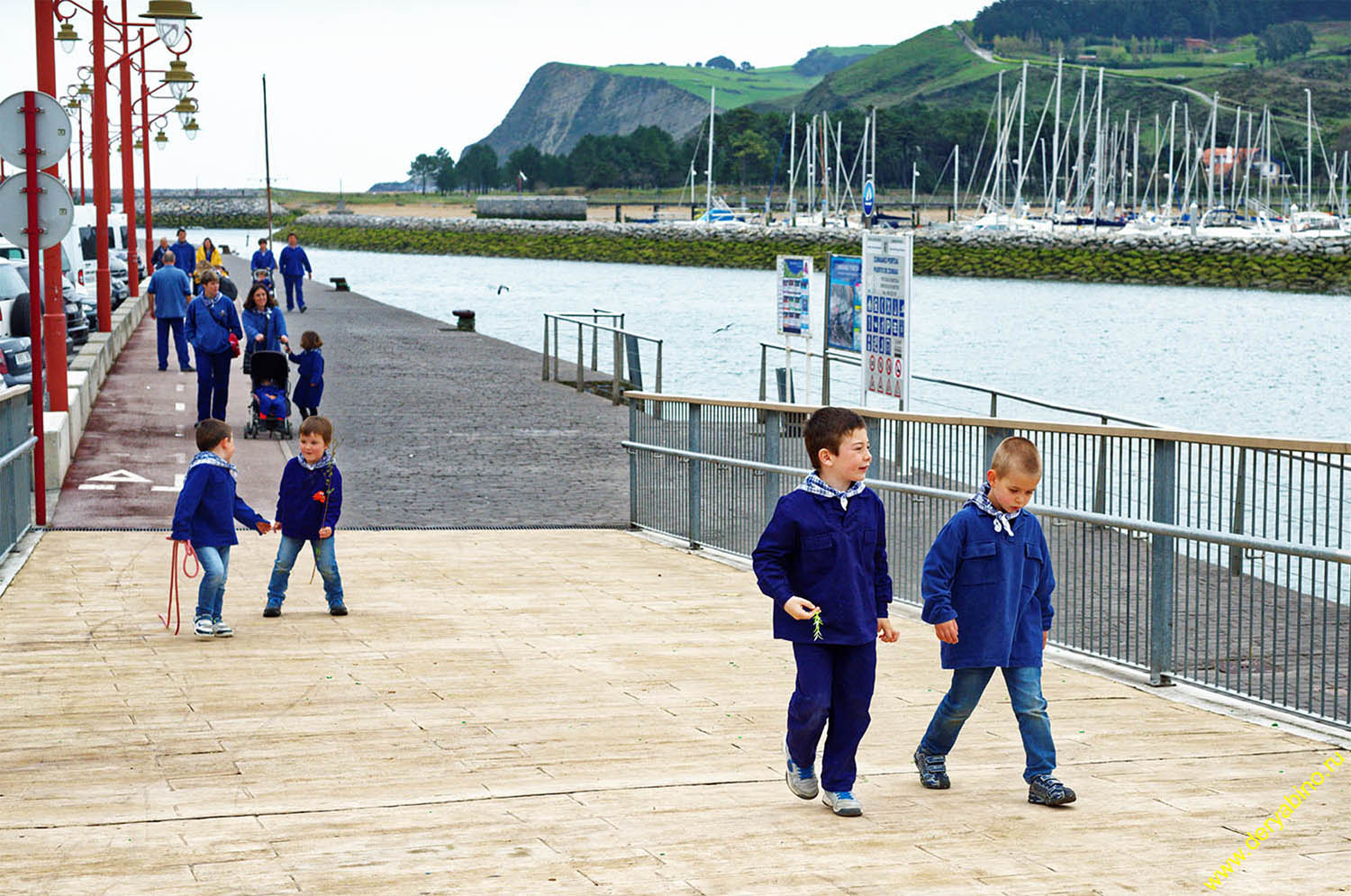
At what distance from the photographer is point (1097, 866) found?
A: 5.00 metres

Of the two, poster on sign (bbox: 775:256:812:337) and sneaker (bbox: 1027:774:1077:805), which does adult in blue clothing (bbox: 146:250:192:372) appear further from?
sneaker (bbox: 1027:774:1077:805)

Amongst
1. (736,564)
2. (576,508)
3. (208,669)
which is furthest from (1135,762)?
(576,508)

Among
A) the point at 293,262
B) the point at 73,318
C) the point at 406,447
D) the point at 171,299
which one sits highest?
the point at 293,262

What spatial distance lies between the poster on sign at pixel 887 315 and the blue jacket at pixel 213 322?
742 cm

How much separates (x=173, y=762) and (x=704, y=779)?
6.19 ft

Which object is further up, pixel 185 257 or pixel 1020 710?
pixel 185 257

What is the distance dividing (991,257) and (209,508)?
107432mm

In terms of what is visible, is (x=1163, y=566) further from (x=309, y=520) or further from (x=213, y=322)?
(x=213, y=322)

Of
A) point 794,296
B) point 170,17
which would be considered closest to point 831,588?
point 794,296

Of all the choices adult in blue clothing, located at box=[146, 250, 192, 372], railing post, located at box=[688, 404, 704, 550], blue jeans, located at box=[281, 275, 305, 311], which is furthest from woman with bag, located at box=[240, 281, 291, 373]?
blue jeans, located at box=[281, 275, 305, 311]

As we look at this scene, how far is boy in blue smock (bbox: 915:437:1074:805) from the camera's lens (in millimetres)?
5688

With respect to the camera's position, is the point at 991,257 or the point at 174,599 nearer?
the point at 174,599

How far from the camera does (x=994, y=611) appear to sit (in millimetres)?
5773

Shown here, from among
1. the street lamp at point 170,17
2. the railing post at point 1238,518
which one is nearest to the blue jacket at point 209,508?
the railing post at point 1238,518
